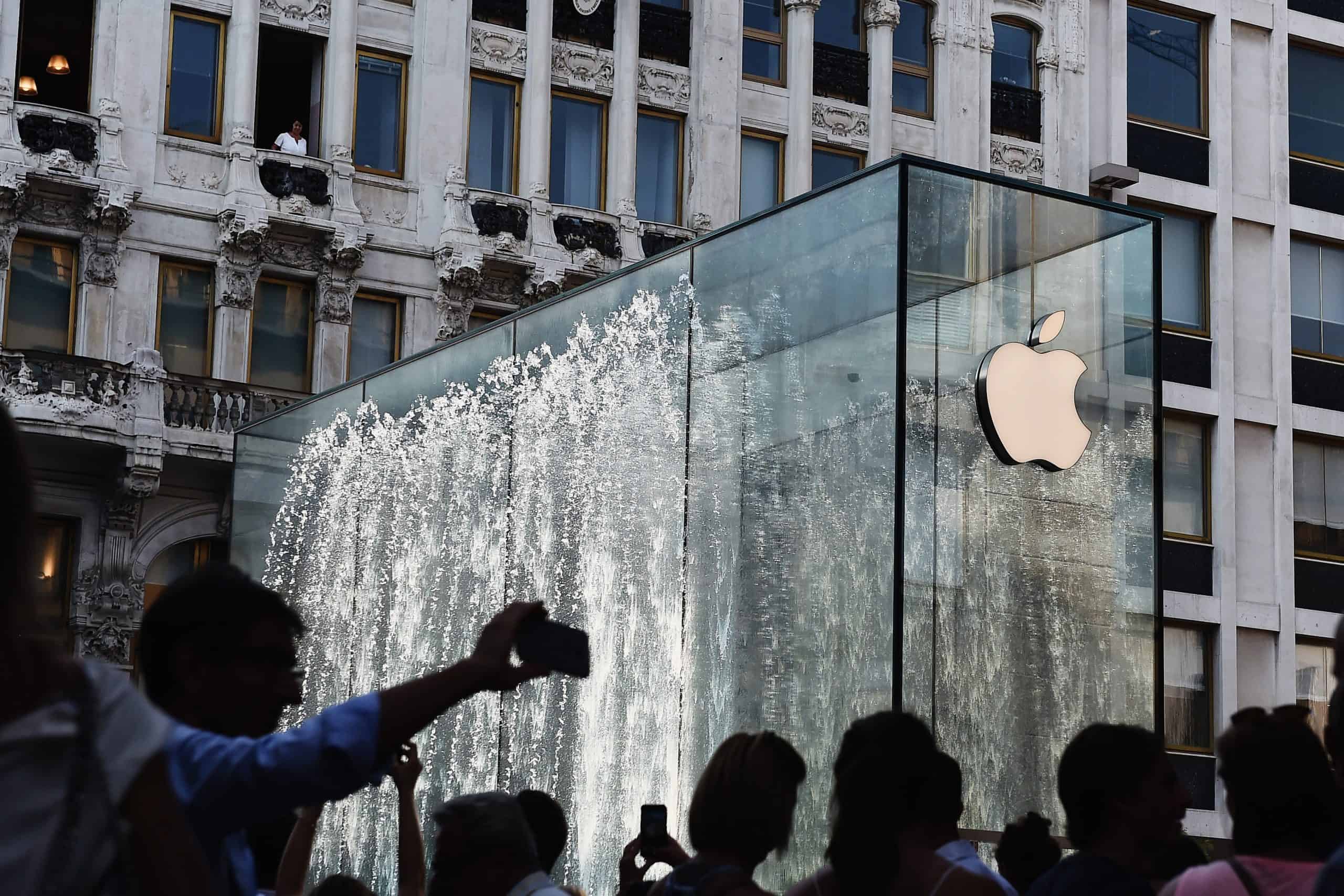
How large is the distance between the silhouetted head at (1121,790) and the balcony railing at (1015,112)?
30.0m

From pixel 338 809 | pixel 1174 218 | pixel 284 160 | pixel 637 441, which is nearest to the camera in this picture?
pixel 637 441

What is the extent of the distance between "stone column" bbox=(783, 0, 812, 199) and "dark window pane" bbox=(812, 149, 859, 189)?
1.12 ft

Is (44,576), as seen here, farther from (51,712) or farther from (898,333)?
(51,712)

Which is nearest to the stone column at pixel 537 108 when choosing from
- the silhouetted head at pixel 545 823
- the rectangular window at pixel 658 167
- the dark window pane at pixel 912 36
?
the rectangular window at pixel 658 167

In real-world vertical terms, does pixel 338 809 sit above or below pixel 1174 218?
below

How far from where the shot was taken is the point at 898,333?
11844 mm

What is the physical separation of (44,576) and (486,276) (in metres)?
7.22

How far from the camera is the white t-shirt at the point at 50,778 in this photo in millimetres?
2316

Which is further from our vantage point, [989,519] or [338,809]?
[338,809]

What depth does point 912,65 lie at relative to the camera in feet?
109

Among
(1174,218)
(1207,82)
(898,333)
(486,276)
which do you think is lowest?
(898,333)

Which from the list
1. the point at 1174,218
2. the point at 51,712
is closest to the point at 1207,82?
the point at 1174,218

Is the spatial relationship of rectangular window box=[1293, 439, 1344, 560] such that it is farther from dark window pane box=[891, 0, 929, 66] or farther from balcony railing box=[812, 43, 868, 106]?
balcony railing box=[812, 43, 868, 106]

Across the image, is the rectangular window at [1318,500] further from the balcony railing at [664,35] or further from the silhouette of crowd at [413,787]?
the silhouette of crowd at [413,787]
